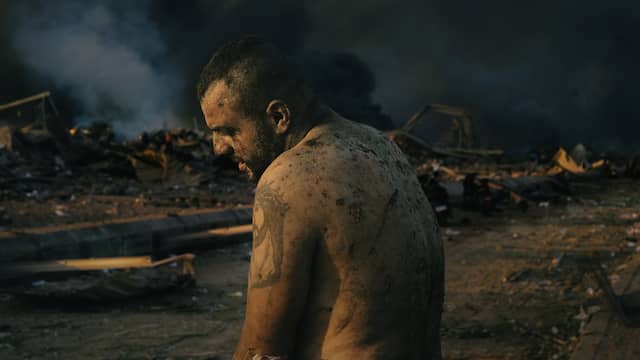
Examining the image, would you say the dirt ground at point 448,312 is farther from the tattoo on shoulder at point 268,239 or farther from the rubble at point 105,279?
the tattoo on shoulder at point 268,239

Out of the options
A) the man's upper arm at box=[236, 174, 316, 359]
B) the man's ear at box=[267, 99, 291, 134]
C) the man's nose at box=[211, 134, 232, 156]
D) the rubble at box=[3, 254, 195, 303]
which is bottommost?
the rubble at box=[3, 254, 195, 303]

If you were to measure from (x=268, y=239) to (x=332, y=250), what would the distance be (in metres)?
0.15

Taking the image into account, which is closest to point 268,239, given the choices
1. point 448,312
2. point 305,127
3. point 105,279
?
point 305,127

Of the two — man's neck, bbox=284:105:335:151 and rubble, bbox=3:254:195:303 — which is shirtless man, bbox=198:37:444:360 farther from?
rubble, bbox=3:254:195:303

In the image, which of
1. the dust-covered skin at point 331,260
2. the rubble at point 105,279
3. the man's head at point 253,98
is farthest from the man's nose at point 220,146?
the rubble at point 105,279

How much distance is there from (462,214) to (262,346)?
12.4 meters

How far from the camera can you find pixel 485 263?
27.7 ft

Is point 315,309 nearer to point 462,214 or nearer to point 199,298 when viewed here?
point 199,298

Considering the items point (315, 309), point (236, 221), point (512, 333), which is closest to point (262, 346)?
point (315, 309)

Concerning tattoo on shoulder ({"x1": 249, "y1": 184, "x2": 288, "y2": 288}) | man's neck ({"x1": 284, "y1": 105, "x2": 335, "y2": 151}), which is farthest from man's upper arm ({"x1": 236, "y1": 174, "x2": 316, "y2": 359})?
man's neck ({"x1": 284, "y1": 105, "x2": 335, "y2": 151})

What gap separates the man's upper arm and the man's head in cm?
24

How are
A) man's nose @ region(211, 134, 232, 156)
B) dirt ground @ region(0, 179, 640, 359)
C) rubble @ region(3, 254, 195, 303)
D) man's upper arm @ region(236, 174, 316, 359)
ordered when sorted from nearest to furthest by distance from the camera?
man's upper arm @ region(236, 174, 316, 359) < man's nose @ region(211, 134, 232, 156) < dirt ground @ region(0, 179, 640, 359) < rubble @ region(3, 254, 195, 303)

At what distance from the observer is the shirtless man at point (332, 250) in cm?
176

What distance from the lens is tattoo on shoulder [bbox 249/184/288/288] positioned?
5.78 feet
